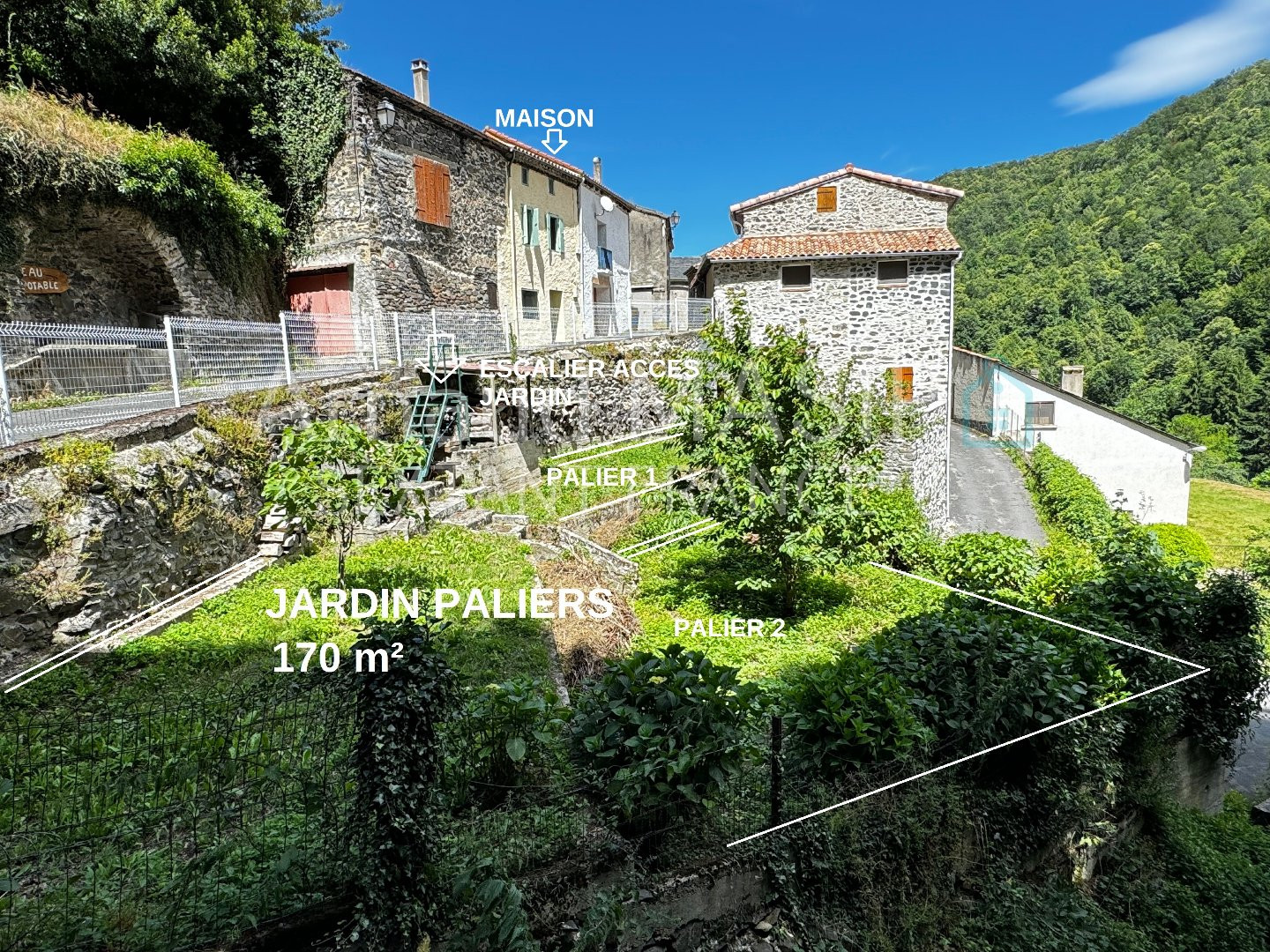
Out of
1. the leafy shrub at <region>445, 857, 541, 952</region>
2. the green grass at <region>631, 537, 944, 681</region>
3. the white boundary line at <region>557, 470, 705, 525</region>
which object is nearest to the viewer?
the leafy shrub at <region>445, 857, 541, 952</region>

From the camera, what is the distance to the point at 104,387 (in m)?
8.86

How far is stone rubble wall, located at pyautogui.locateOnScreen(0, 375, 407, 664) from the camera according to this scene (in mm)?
A: 6781

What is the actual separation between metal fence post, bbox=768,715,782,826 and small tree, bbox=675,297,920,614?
214 inches

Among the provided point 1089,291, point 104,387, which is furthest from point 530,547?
point 1089,291

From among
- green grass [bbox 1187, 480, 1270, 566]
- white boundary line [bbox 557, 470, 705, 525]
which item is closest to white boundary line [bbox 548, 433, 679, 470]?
white boundary line [bbox 557, 470, 705, 525]

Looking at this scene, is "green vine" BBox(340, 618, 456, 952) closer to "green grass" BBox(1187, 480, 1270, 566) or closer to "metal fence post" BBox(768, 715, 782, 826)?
"metal fence post" BBox(768, 715, 782, 826)

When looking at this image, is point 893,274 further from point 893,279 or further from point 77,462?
point 77,462

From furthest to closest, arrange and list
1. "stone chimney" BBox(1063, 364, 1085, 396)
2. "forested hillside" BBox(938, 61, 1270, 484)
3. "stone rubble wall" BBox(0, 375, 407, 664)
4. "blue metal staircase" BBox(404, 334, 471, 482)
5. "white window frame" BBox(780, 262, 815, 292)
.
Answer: "forested hillside" BBox(938, 61, 1270, 484) < "stone chimney" BBox(1063, 364, 1085, 396) < "white window frame" BBox(780, 262, 815, 292) < "blue metal staircase" BBox(404, 334, 471, 482) < "stone rubble wall" BBox(0, 375, 407, 664)

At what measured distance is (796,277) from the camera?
1950cm

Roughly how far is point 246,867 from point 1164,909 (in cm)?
784

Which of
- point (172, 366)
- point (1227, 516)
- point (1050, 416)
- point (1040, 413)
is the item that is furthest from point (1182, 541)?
point (172, 366)

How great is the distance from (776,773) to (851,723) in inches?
27.5

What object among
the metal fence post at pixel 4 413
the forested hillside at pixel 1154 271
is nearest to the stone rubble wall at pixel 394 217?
the metal fence post at pixel 4 413

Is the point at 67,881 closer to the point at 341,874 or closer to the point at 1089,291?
the point at 341,874
